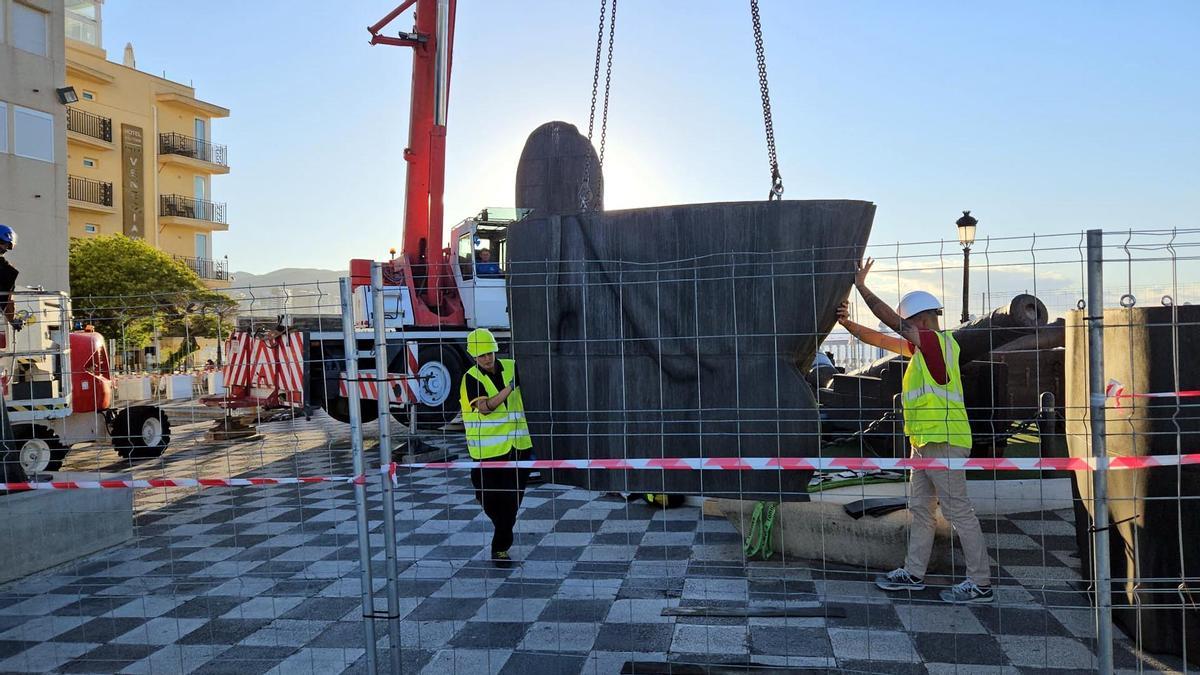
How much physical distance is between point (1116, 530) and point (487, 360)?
337 centimetres

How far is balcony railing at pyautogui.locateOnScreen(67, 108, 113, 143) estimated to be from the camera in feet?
94.8

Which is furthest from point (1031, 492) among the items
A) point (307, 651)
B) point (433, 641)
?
point (307, 651)

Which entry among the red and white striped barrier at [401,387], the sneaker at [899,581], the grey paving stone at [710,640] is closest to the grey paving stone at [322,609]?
the grey paving stone at [710,640]

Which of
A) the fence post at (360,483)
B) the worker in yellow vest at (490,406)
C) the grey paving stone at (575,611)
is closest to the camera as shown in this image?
the fence post at (360,483)

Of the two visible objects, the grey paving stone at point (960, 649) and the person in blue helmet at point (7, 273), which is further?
the person in blue helmet at point (7, 273)

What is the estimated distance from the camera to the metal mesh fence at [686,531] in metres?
3.34

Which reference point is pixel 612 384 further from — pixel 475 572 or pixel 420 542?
pixel 420 542

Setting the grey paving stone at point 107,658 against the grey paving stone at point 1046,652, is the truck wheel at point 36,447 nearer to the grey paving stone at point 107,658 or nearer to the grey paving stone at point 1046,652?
the grey paving stone at point 107,658

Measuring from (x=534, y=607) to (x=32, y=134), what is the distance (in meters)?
19.7

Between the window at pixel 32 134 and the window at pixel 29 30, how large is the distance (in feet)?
4.83

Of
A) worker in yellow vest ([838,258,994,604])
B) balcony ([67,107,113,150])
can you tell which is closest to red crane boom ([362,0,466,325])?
worker in yellow vest ([838,258,994,604])

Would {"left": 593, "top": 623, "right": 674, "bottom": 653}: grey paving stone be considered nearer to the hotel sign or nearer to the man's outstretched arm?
the man's outstretched arm

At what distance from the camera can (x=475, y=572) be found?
5.12 metres

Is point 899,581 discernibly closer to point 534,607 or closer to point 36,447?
point 534,607
